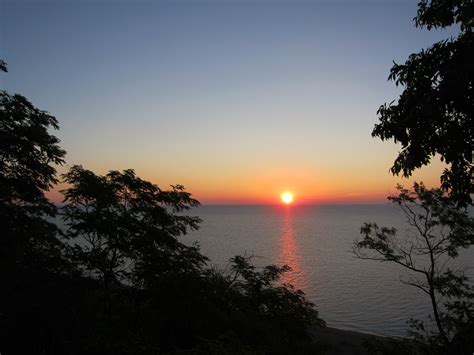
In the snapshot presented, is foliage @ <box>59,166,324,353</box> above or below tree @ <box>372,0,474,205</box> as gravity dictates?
below

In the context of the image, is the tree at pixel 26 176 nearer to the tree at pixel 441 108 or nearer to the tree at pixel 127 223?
the tree at pixel 127 223

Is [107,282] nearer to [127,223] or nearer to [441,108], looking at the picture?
[127,223]

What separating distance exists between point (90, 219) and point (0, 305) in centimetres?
735

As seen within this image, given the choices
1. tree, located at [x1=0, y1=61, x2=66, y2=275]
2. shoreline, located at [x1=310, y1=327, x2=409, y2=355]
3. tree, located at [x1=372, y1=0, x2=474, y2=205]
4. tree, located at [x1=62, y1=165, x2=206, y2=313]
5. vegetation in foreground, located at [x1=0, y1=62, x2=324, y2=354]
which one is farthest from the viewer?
shoreline, located at [x1=310, y1=327, x2=409, y2=355]

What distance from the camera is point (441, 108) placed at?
6953 mm

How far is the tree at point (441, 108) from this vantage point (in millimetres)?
6535

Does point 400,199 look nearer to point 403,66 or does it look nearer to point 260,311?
point 260,311

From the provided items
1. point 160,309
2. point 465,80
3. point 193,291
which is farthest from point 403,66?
point 160,309

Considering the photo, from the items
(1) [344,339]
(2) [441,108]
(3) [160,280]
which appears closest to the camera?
(2) [441,108]

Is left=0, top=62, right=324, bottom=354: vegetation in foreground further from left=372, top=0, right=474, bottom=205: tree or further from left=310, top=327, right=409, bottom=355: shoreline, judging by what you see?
left=310, top=327, right=409, bottom=355: shoreline

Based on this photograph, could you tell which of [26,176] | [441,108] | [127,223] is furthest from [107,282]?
[441,108]

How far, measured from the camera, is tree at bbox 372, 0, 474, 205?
6535 mm

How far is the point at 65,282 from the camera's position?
10219 millimetres

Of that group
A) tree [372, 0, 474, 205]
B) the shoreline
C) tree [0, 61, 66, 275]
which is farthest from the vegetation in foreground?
the shoreline
